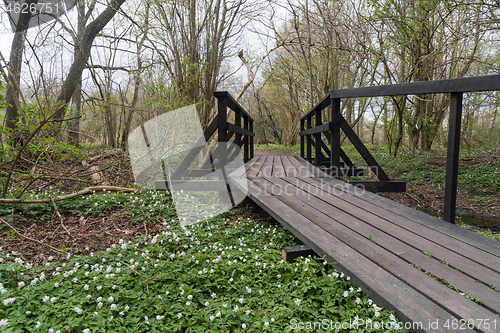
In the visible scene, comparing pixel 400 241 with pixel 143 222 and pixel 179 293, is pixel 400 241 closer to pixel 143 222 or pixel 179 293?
pixel 179 293

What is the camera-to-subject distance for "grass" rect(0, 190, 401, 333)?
1528mm

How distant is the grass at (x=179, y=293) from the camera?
153 cm

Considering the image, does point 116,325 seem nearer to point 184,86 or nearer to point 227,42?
point 184,86

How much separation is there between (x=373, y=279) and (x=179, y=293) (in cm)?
131

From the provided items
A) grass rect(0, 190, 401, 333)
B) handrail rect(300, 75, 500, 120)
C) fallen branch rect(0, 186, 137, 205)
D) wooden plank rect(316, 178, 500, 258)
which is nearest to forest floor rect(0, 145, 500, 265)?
fallen branch rect(0, 186, 137, 205)

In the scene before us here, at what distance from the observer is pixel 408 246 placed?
1.97m

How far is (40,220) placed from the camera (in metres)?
3.36

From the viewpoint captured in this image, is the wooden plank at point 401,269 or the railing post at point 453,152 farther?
the railing post at point 453,152

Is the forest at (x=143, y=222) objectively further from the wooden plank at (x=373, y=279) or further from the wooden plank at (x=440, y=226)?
the wooden plank at (x=440, y=226)

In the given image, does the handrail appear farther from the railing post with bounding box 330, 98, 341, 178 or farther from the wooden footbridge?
the railing post with bounding box 330, 98, 341, 178

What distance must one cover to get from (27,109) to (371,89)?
4.66 metres

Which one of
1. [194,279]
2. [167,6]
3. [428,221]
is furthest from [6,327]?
[167,6]

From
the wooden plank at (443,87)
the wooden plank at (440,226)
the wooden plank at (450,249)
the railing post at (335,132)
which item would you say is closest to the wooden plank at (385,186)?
the wooden plank at (440,226)

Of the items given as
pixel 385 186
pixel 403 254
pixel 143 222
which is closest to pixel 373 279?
pixel 403 254
